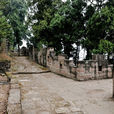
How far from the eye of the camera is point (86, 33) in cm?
1222

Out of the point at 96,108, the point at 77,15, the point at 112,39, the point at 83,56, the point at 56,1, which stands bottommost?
the point at 96,108

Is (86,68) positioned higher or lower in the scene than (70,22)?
lower

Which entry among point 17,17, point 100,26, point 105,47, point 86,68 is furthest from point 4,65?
point 17,17

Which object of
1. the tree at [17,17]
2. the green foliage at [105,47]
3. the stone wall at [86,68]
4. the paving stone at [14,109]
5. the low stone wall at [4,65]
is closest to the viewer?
the paving stone at [14,109]

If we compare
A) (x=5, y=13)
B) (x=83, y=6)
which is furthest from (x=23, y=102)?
(x=5, y=13)

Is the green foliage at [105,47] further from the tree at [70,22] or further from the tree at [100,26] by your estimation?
the tree at [70,22]

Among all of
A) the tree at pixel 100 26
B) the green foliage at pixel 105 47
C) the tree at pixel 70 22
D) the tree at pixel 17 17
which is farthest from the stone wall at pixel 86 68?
the tree at pixel 17 17

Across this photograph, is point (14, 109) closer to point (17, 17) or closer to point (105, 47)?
point (105, 47)

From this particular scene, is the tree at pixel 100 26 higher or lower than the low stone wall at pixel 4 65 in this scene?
higher

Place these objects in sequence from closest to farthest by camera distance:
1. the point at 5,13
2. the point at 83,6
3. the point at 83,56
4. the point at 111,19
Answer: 1. the point at 111,19
2. the point at 83,6
3. the point at 83,56
4. the point at 5,13

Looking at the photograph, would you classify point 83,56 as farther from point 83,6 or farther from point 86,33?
point 83,6

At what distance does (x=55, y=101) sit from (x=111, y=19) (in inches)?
336

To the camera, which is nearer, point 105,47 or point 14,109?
point 14,109

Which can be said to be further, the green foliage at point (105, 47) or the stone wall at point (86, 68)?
the green foliage at point (105, 47)
